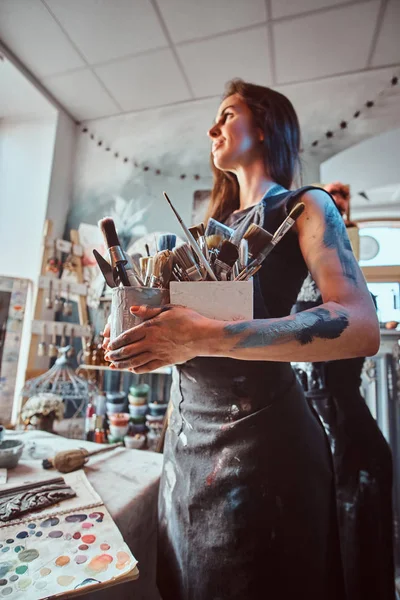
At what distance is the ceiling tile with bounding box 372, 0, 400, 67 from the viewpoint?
156 centimetres

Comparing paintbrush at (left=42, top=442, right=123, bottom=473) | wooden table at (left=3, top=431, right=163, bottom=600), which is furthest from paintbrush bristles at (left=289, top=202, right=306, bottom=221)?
paintbrush at (left=42, top=442, right=123, bottom=473)

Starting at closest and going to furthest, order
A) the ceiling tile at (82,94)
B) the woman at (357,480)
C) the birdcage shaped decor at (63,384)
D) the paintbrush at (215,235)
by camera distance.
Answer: the paintbrush at (215,235)
the woman at (357,480)
the birdcage shaped decor at (63,384)
the ceiling tile at (82,94)

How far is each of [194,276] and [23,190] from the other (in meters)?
2.29

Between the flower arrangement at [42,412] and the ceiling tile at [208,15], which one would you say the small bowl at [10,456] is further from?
the ceiling tile at [208,15]

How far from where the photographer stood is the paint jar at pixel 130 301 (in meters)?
0.42

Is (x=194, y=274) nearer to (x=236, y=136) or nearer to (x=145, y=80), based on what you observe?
(x=236, y=136)

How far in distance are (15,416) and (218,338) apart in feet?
6.65

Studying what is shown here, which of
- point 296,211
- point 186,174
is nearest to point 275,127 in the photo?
point 296,211

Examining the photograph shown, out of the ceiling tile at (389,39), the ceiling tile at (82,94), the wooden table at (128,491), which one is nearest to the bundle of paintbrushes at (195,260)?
the wooden table at (128,491)

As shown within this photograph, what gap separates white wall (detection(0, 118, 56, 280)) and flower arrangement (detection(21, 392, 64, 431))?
1.17 meters

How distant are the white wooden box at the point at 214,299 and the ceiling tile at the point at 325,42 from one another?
192 cm

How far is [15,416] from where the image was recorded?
6.33 feet

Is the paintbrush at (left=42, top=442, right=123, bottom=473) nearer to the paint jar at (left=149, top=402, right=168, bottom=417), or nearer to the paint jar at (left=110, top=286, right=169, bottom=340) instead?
the paint jar at (left=110, top=286, right=169, bottom=340)

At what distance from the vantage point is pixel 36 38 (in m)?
1.82
